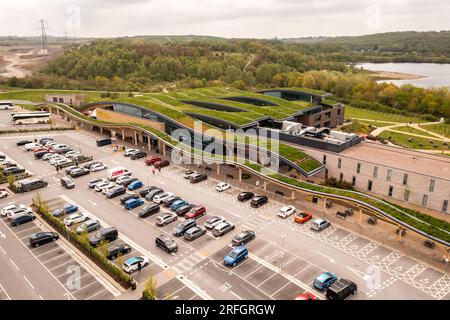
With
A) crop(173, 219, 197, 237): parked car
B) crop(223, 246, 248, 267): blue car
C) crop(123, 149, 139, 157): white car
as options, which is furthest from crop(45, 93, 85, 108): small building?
crop(223, 246, 248, 267): blue car

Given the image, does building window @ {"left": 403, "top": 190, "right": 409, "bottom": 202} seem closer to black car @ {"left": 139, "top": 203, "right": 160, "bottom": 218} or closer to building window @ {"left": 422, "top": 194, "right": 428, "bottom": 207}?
building window @ {"left": 422, "top": 194, "right": 428, "bottom": 207}

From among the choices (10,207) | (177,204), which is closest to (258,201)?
(177,204)

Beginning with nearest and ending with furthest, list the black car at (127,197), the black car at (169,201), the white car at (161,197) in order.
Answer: the black car at (169,201)
the black car at (127,197)
the white car at (161,197)

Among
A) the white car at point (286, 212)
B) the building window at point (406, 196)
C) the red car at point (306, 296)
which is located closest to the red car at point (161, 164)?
the white car at point (286, 212)

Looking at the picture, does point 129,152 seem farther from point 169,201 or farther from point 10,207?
point 10,207

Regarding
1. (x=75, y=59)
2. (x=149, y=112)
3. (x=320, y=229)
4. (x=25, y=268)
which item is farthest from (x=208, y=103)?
(x=75, y=59)

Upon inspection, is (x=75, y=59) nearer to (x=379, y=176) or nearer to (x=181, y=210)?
(x=181, y=210)

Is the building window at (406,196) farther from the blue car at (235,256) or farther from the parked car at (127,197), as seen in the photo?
the parked car at (127,197)
